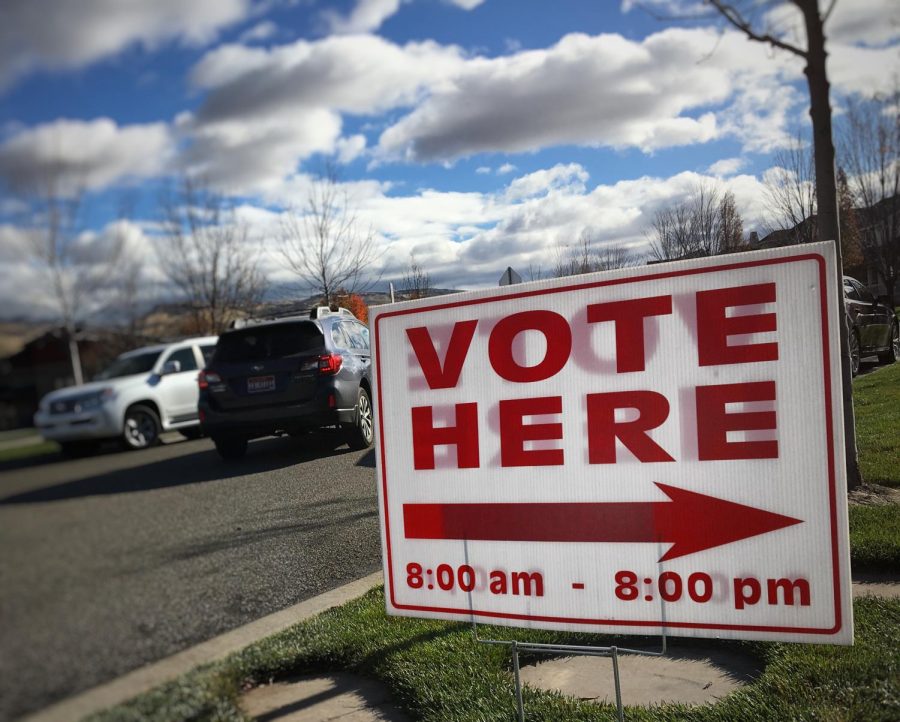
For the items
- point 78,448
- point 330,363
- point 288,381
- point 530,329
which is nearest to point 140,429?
point 78,448

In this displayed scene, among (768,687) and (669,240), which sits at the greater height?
(669,240)

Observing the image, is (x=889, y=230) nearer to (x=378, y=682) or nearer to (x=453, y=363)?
(x=453, y=363)

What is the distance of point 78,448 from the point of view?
1541 mm

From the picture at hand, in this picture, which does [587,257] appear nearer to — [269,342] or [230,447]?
[269,342]

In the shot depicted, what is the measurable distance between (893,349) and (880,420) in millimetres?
381

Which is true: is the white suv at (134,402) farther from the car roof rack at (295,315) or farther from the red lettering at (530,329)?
the red lettering at (530,329)

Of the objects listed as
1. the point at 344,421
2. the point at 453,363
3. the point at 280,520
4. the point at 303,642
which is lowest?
the point at 303,642

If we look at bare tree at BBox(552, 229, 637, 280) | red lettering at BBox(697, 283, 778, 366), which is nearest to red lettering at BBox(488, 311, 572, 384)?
red lettering at BBox(697, 283, 778, 366)

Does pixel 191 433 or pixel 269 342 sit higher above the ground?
pixel 269 342

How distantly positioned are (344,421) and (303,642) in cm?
95

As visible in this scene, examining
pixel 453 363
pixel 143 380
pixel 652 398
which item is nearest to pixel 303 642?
pixel 453 363

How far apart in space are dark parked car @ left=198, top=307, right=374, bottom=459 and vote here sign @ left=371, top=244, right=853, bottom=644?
0.68ft

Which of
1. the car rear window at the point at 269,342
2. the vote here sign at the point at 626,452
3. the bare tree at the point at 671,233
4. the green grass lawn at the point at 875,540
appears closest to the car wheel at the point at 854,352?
the green grass lawn at the point at 875,540

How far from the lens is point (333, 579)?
8.80 ft
